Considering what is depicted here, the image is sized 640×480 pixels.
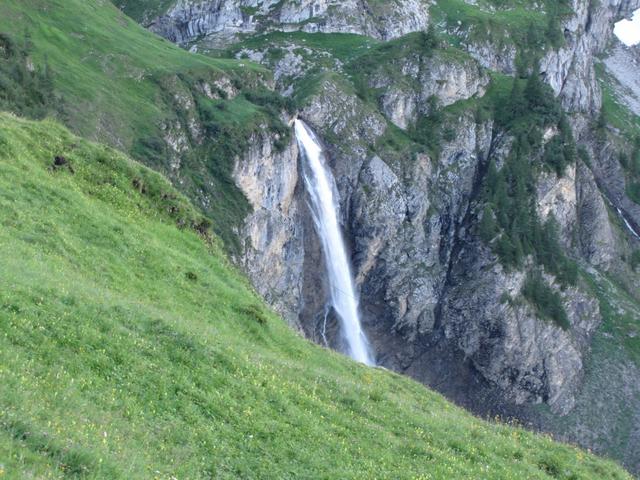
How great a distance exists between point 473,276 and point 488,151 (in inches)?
818

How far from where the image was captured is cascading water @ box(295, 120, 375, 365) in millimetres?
69312

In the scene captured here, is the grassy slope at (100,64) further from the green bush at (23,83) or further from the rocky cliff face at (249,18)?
the rocky cliff face at (249,18)

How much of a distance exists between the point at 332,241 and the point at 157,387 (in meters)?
57.5

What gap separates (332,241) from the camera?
71.4 metres

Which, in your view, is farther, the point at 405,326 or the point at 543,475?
the point at 405,326

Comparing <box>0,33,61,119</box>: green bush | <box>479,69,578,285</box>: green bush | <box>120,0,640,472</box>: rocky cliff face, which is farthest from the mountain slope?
<box>479,69,578,285</box>: green bush

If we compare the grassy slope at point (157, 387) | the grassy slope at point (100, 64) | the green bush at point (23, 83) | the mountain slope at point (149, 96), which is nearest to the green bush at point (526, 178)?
the mountain slope at point (149, 96)

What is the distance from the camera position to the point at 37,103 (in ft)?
151

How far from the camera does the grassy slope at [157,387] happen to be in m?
11.4

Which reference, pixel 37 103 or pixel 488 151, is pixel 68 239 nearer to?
pixel 37 103

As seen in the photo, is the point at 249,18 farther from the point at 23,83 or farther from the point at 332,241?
the point at 23,83

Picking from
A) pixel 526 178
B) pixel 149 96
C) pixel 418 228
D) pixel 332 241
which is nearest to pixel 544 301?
pixel 526 178

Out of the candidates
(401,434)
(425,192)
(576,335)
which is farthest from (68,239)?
(576,335)

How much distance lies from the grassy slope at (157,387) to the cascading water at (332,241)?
4184 centimetres
